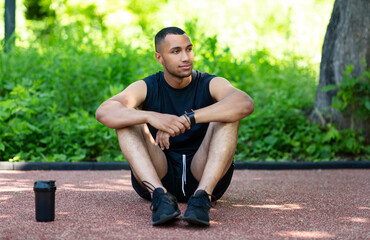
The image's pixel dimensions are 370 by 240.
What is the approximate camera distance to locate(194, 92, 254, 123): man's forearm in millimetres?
3676

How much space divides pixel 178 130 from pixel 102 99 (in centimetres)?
445

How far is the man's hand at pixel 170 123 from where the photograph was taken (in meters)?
3.67

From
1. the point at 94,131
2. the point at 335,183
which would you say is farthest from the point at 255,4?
the point at 335,183

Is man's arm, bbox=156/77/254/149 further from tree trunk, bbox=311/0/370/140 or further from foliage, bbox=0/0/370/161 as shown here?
tree trunk, bbox=311/0/370/140

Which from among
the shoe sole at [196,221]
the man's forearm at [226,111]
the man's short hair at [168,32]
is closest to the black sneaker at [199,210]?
the shoe sole at [196,221]

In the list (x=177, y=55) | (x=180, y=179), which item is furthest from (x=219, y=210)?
(x=177, y=55)

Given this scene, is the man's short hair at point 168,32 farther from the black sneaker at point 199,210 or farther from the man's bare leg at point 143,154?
the black sneaker at point 199,210

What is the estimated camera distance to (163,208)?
3.27 m

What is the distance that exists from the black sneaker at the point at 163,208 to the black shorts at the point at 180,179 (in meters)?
0.49

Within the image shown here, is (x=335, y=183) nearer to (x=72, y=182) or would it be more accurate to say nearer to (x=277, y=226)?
(x=277, y=226)

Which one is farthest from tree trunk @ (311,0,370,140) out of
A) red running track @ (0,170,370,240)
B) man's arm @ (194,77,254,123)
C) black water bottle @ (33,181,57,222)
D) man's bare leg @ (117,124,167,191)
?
black water bottle @ (33,181,57,222)

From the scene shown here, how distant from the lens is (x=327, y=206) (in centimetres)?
402

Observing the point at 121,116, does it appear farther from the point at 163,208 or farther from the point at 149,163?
the point at 163,208

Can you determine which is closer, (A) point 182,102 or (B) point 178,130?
(B) point 178,130
